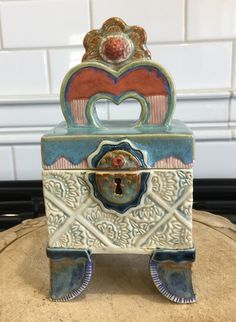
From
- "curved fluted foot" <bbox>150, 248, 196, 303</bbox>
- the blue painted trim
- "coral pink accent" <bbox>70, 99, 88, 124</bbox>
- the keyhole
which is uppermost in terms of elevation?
"coral pink accent" <bbox>70, 99, 88, 124</bbox>

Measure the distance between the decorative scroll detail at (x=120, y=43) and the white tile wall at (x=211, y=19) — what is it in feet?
1.11

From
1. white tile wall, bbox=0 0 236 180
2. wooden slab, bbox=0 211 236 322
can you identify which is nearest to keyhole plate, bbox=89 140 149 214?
wooden slab, bbox=0 211 236 322

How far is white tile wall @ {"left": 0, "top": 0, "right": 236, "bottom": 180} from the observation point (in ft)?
2.41

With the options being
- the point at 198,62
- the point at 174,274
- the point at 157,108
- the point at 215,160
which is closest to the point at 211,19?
the point at 198,62

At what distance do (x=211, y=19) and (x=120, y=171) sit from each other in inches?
17.5

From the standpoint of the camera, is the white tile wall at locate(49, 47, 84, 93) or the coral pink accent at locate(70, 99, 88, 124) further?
the white tile wall at locate(49, 47, 84, 93)

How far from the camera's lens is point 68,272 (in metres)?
0.47

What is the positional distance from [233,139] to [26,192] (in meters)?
0.43

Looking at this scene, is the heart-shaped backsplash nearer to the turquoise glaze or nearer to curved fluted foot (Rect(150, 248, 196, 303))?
the turquoise glaze

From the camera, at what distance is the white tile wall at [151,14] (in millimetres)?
730

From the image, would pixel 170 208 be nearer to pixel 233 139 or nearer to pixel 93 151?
pixel 93 151

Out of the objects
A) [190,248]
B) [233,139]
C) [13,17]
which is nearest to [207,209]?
[233,139]

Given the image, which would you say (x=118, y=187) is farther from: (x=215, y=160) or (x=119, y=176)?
(x=215, y=160)

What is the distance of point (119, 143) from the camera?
0.43m
